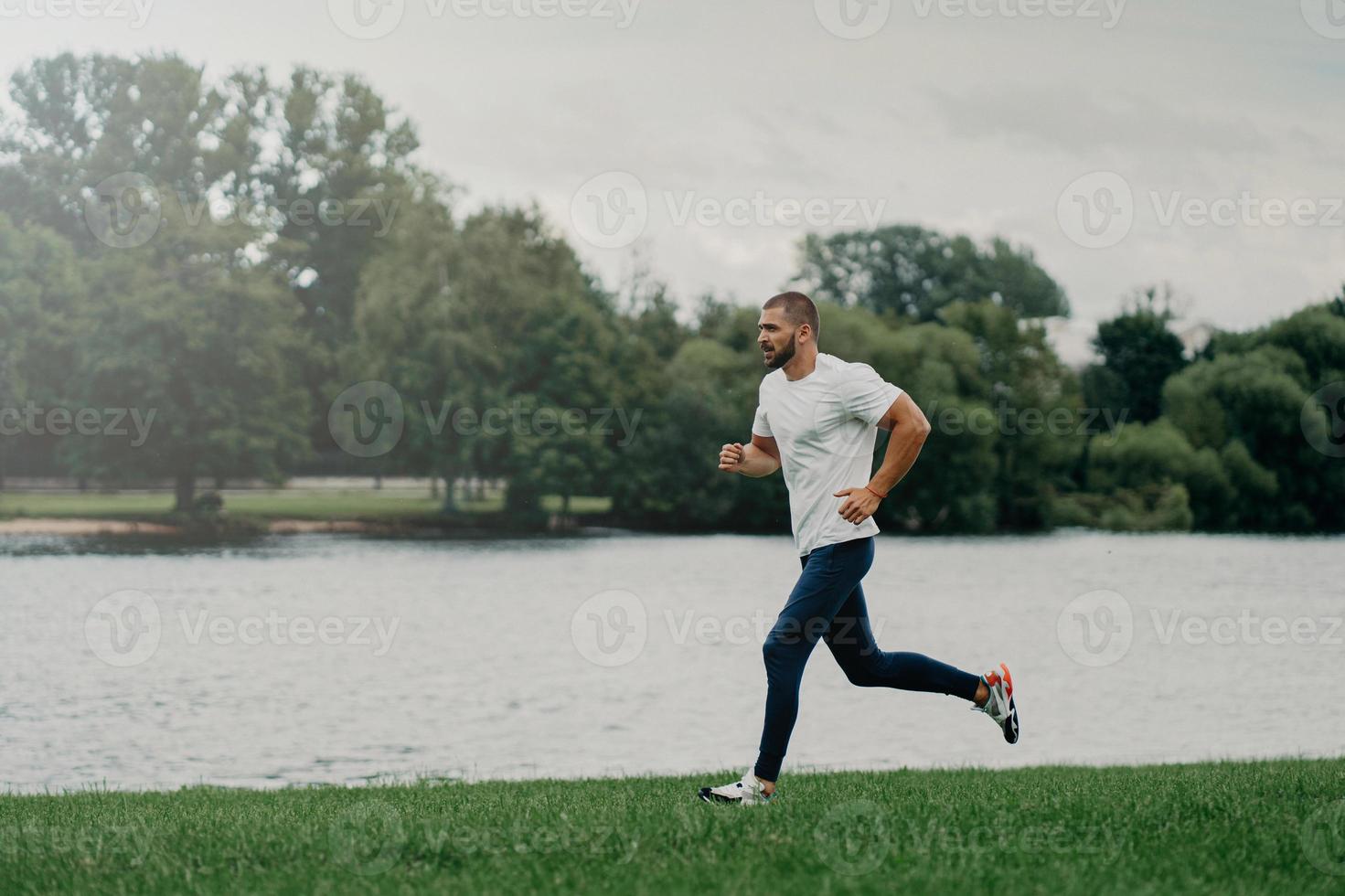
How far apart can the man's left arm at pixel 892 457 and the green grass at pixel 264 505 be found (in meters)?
64.8

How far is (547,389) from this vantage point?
71875 millimetres

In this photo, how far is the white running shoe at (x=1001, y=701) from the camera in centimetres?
825

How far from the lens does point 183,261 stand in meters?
69.8

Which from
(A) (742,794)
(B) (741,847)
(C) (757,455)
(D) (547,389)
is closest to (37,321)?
(D) (547,389)

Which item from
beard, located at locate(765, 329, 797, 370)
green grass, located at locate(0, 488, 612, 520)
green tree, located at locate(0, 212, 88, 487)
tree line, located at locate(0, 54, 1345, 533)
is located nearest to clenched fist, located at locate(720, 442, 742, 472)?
beard, located at locate(765, 329, 797, 370)

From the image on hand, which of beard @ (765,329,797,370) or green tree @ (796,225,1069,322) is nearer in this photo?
beard @ (765,329,797,370)

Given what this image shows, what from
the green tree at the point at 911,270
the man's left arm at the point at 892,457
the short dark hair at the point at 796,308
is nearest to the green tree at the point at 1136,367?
the green tree at the point at 911,270

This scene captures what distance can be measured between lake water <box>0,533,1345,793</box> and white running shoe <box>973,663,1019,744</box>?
688 centimetres

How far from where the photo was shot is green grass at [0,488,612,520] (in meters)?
69.4

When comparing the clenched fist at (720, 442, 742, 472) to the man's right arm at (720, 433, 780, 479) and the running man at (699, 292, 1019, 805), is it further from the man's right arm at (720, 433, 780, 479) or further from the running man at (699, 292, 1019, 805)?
the running man at (699, 292, 1019, 805)

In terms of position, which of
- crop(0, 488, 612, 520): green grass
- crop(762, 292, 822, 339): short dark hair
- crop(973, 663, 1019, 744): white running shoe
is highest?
crop(762, 292, 822, 339): short dark hair

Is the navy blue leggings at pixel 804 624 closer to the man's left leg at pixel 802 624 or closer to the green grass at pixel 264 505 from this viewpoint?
the man's left leg at pixel 802 624

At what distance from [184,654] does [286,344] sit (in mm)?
43895

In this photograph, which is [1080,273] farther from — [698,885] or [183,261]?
[698,885]
